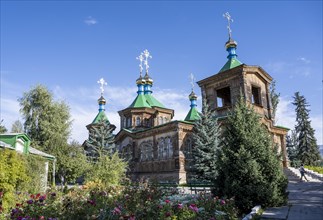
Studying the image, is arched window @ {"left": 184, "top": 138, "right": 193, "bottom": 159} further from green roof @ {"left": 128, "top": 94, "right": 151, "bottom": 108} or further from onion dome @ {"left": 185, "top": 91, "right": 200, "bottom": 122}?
green roof @ {"left": 128, "top": 94, "right": 151, "bottom": 108}

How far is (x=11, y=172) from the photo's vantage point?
12211 mm

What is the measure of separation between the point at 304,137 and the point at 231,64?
78.4ft

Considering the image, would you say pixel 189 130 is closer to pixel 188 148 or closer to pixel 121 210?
pixel 188 148

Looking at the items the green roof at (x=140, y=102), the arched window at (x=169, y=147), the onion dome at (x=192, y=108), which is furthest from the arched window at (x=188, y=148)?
the green roof at (x=140, y=102)

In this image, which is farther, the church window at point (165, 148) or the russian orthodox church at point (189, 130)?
the church window at point (165, 148)

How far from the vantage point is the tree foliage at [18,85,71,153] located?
1256 inches

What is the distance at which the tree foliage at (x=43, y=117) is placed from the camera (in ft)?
105

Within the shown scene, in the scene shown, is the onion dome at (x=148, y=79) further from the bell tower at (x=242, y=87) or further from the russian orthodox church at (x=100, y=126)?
the bell tower at (x=242, y=87)

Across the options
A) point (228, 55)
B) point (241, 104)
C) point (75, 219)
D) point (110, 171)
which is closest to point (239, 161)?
point (241, 104)

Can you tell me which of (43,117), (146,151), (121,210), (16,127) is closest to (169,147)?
(146,151)

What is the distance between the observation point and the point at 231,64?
28766 millimetres

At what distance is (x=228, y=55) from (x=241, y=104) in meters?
19.3

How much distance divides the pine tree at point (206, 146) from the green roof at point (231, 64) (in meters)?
5.15

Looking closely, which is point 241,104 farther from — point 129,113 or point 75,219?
point 129,113
